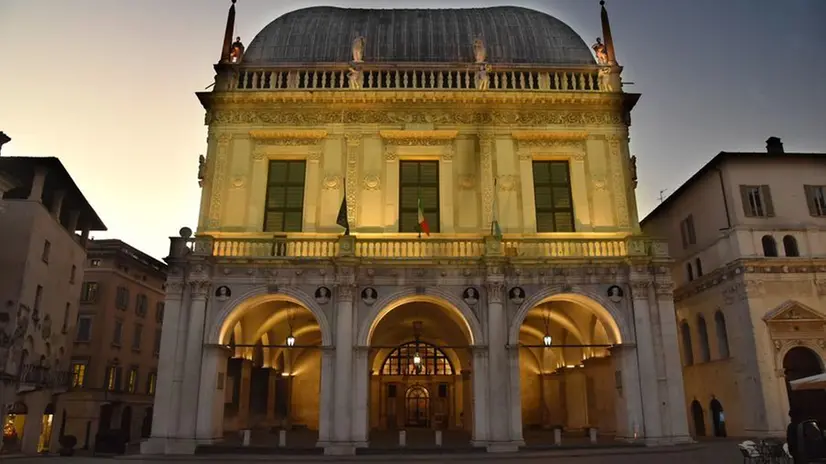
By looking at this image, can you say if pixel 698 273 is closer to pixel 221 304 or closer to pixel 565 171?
pixel 565 171

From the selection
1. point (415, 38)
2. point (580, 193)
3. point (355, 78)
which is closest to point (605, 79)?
point (580, 193)

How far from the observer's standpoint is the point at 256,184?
1008 inches

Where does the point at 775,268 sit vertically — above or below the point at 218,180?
below

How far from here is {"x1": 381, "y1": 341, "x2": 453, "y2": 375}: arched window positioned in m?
34.6

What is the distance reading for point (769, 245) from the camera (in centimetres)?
2850

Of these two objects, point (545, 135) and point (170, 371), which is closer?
point (170, 371)

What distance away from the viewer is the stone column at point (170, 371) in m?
21.6

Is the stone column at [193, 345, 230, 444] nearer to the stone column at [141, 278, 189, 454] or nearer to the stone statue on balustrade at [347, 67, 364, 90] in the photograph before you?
the stone column at [141, 278, 189, 454]

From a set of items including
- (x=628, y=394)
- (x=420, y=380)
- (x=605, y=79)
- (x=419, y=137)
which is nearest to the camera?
(x=628, y=394)

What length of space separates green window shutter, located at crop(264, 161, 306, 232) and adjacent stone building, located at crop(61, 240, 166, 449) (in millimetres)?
24922

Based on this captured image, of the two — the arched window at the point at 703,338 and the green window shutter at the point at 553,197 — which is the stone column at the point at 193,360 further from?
the arched window at the point at 703,338

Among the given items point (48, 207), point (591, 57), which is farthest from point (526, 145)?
point (48, 207)

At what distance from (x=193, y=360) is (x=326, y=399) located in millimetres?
5208

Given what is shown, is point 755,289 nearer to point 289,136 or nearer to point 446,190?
point 446,190
